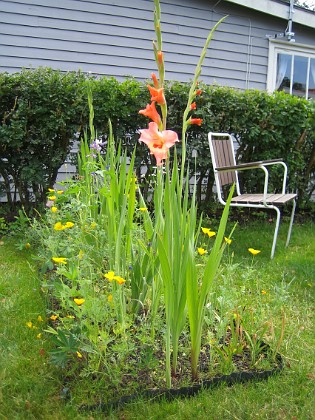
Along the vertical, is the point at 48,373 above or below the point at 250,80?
below

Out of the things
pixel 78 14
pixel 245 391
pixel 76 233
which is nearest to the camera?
pixel 245 391

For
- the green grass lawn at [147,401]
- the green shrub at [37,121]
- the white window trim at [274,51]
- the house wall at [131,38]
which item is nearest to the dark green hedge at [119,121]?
the green shrub at [37,121]

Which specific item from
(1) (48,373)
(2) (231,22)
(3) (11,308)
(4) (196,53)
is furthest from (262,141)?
(1) (48,373)

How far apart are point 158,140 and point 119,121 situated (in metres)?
3.33

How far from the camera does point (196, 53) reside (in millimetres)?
7258

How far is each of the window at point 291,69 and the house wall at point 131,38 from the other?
0.21 metres

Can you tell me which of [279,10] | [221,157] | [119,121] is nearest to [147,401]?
[221,157]

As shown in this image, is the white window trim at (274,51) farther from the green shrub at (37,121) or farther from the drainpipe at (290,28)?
the green shrub at (37,121)

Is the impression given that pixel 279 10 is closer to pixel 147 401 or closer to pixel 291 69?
pixel 291 69

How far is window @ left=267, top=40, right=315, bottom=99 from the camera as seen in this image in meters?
8.04

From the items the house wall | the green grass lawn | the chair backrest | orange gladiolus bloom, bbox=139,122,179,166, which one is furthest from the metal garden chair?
orange gladiolus bloom, bbox=139,122,179,166

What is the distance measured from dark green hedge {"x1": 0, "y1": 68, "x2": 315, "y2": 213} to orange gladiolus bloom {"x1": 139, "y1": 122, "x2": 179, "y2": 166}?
287cm

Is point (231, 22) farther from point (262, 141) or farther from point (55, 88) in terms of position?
point (55, 88)

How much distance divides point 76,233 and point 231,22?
247 inches
